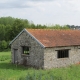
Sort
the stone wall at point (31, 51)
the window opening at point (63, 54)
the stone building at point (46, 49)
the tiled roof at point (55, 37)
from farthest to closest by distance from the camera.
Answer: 1. the window opening at point (63, 54)
2. the tiled roof at point (55, 37)
3. the stone wall at point (31, 51)
4. the stone building at point (46, 49)

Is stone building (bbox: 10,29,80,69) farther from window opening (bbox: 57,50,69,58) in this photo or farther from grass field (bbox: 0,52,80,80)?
grass field (bbox: 0,52,80,80)

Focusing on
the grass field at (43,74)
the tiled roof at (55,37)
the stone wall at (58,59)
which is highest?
the tiled roof at (55,37)

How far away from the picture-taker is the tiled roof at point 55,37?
31.3 m

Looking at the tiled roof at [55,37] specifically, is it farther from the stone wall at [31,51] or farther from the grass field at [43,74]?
the grass field at [43,74]

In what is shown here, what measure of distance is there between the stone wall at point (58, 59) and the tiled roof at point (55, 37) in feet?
2.30

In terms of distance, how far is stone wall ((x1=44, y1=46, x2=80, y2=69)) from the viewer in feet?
98.9

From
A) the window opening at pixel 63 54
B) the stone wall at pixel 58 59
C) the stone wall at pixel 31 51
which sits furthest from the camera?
the window opening at pixel 63 54

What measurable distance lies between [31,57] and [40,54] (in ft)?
5.98

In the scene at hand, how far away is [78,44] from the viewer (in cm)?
3381

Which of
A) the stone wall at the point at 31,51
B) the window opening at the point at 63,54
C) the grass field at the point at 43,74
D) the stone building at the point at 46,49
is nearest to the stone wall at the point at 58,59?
the stone building at the point at 46,49

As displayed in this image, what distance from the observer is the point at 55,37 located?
33.7 meters

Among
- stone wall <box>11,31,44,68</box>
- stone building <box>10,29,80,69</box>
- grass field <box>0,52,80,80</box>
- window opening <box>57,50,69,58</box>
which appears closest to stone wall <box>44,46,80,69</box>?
stone building <box>10,29,80,69</box>

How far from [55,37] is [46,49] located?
13.5ft

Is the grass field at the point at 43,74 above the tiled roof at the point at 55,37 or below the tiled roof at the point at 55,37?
below
